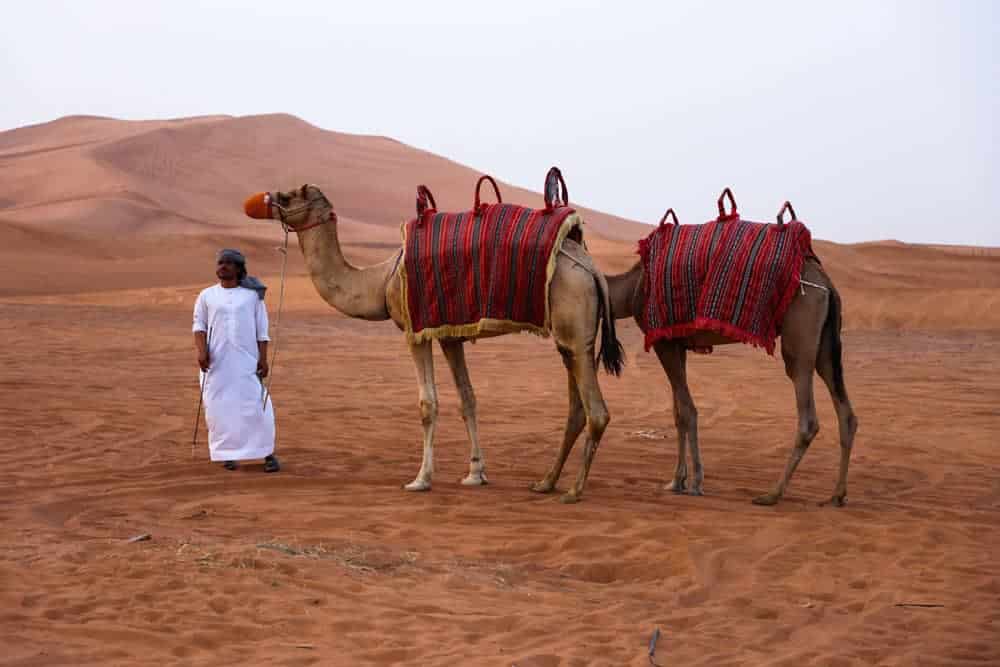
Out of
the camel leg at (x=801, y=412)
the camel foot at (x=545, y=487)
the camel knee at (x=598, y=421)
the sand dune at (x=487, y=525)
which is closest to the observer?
the sand dune at (x=487, y=525)

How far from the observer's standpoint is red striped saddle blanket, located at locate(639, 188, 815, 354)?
788cm

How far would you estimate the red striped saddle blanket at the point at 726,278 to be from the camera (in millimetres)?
7879

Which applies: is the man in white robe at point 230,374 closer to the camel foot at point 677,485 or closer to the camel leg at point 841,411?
the camel foot at point 677,485

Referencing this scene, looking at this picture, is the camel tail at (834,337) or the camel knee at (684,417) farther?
the camel knee at (684,417)

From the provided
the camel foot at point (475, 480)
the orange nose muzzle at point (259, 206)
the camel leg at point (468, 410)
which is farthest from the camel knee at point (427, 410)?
the orange nose muzzle at point (259, 206)

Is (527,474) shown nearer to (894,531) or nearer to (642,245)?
(642,245)

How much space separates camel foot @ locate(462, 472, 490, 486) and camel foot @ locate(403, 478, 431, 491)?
0.38 meters

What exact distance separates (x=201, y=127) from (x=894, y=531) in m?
80.0

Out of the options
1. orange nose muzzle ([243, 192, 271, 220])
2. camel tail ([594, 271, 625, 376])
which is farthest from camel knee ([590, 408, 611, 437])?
orange nose muzzle ([243, 192, 271, 220])

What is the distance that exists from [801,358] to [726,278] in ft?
2.38

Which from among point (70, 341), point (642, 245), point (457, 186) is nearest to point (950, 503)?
point (642, 245)

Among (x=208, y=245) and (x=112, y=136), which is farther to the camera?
(x=112, y=136)

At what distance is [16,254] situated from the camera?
1465 inches

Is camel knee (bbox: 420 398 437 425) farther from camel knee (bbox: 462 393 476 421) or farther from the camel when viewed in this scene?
the camel
